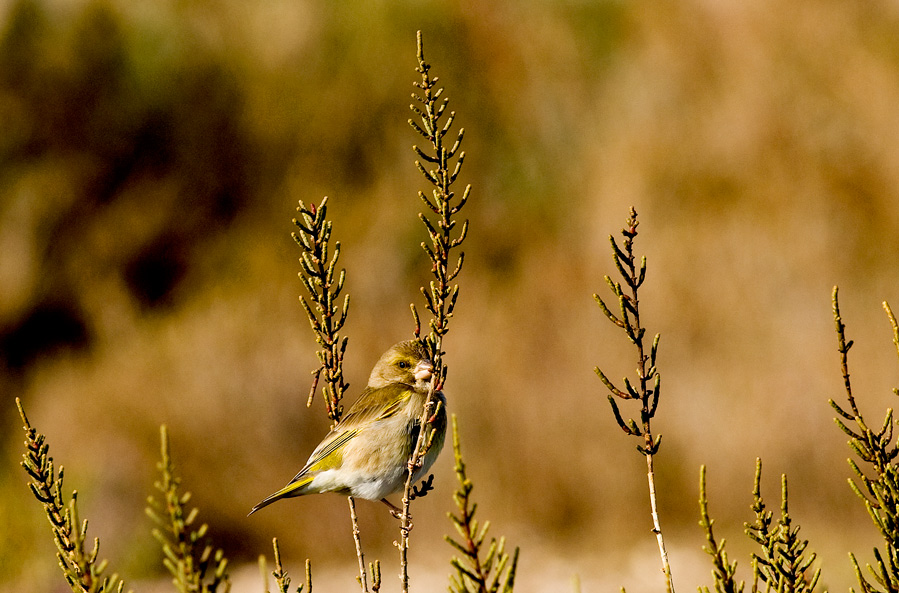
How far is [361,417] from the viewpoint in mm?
Answer: 3936

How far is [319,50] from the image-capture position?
43.5ft

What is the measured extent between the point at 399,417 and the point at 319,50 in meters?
10.5

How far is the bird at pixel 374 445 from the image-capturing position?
3.78m

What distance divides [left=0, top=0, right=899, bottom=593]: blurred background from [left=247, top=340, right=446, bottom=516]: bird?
22.0 ft

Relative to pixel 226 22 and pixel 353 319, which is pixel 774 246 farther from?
pixel 226 22

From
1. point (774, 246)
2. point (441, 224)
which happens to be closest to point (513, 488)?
point (774, 246)

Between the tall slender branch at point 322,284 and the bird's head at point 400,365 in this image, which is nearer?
the tall slender branch at point 322,284

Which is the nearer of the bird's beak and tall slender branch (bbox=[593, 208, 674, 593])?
tall slender branch (bbox=[593, 208, 674, 593])

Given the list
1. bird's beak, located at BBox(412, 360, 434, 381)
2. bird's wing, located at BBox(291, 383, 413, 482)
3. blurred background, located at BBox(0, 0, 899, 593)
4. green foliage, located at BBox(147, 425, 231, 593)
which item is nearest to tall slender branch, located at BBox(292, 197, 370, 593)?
green foliage, located at BBox(147, 425, 231, 593)

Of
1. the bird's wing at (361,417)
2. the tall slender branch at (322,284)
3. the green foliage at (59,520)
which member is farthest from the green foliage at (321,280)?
the bird's wing at (361,417)

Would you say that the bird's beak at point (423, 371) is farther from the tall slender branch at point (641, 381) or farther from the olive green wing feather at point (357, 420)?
the tall slender branch at point (641, 381)

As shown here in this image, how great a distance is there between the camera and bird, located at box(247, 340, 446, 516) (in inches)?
149

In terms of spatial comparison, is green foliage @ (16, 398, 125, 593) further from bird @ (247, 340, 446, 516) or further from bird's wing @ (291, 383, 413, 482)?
bird's wing @ (291, 383, 413, 482)

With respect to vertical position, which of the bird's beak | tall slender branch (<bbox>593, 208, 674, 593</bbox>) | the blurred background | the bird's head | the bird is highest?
the blurred background
